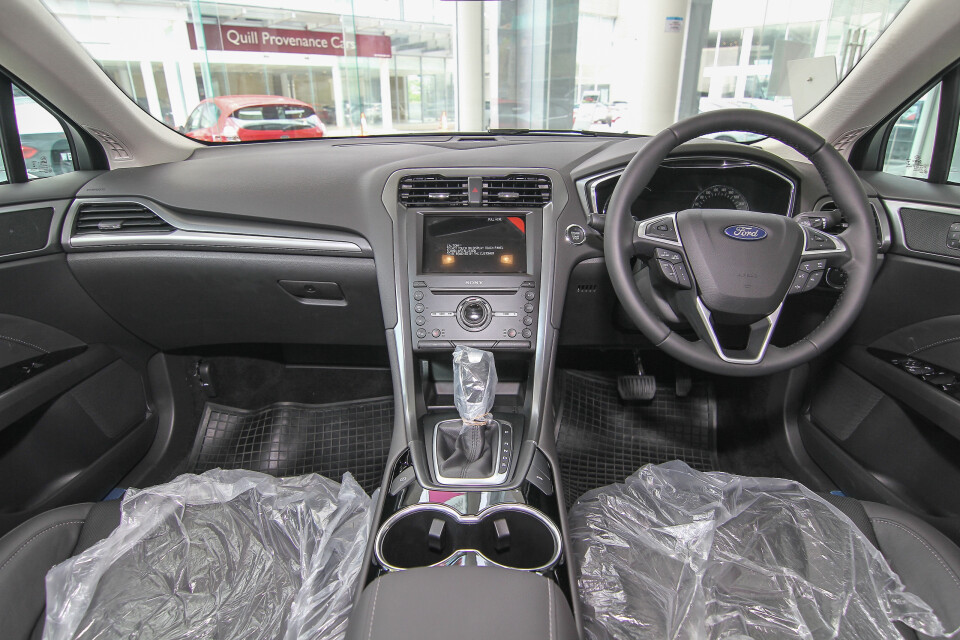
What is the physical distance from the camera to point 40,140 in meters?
1.80

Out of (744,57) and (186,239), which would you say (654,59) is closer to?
(744,57)

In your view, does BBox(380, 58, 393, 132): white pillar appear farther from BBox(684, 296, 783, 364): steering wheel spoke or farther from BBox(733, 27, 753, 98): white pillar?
BBox(684, 296, 783, 364): steering wheel spoke

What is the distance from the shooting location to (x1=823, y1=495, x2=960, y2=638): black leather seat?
3.19 ft

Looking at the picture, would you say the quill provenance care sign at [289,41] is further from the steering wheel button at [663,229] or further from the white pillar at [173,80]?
the steering wheel button at [663,229]

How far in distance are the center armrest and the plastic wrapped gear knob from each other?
47 centimetres

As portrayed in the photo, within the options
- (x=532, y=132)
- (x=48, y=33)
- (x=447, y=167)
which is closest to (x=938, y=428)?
(x=447, y=167)

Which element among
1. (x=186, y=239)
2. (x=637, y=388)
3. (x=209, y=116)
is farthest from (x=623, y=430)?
(x=209, y=116)

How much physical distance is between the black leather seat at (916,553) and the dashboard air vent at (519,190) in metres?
1.06

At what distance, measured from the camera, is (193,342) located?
6.57 ft

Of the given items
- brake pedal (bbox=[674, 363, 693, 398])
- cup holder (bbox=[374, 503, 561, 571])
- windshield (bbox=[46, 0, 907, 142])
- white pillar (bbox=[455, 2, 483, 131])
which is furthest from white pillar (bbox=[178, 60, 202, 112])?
cup holder (bbox=[374, 503, 561, 571])

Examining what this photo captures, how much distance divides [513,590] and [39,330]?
1633 millimetres

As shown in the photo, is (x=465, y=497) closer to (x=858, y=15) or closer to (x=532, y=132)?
(x=532, y=132)

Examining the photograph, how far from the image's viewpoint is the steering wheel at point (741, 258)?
117 cm

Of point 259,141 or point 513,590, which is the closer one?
point 513,590
